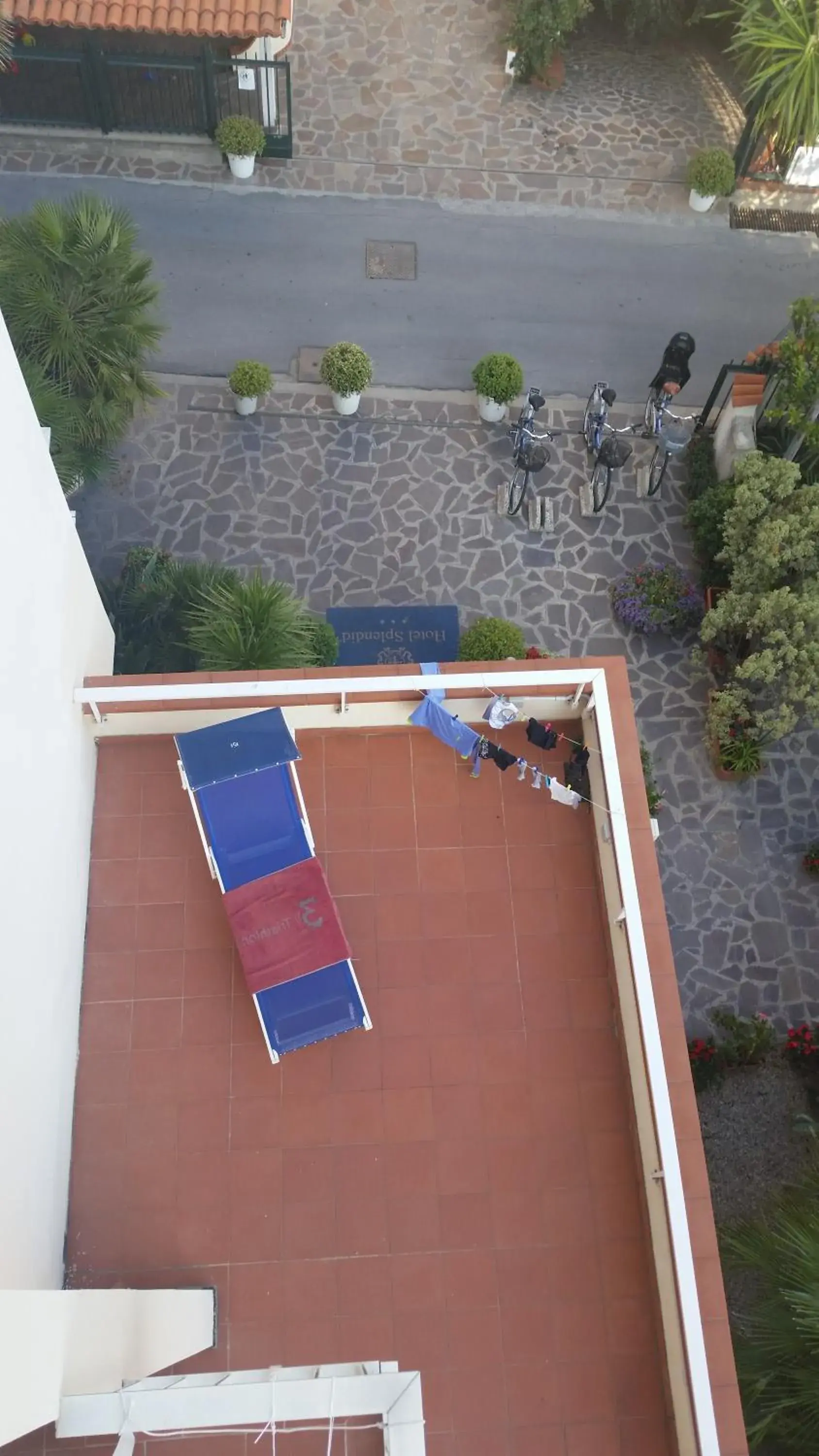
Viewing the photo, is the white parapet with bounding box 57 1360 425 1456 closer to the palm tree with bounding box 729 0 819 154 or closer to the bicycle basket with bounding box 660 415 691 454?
the bicycle basket with bounding box 660 415 691 454

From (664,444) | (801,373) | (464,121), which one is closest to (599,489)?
(664,444)

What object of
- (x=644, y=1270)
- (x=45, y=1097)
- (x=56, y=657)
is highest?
(x=56, y=657)

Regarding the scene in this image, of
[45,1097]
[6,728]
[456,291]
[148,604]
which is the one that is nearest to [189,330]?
[456,291]

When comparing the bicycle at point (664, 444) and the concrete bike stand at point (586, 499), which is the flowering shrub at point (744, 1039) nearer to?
the concrete bike stand at point (586, 499)

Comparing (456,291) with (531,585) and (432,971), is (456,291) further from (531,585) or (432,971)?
(432,971)

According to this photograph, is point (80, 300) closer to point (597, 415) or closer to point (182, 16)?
point (182, 16)

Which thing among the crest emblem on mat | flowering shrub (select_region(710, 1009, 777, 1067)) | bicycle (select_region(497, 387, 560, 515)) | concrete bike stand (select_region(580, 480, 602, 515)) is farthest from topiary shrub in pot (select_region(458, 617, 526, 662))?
flowering shrub (select_region(710, 1009, 777, 1067))
